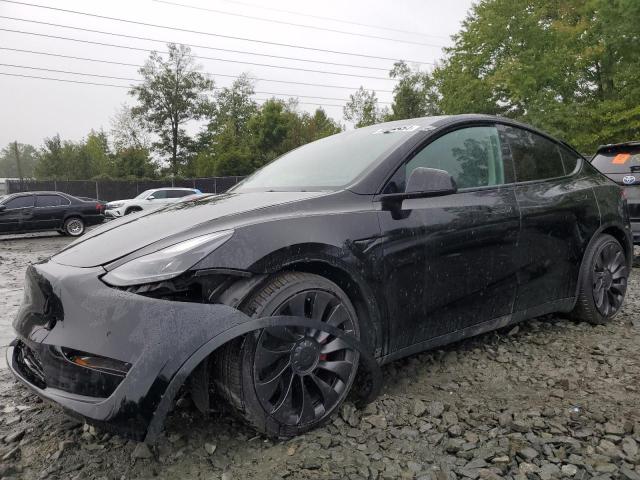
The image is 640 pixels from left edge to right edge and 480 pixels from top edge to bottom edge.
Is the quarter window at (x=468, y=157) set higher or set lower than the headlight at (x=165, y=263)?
higher

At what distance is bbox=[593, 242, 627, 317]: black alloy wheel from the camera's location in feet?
11.9

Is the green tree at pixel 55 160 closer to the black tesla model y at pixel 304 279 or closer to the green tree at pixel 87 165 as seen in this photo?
the green tree at pixel 87 165

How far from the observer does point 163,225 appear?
7.48 feet

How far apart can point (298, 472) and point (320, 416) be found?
0.29 meters

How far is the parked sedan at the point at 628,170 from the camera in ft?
20.9

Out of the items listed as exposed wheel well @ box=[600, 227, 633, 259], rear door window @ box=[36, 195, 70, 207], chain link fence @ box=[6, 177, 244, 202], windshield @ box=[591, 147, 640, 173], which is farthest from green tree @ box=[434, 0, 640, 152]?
chain link fence @ box=[6, 177, 244, 202]

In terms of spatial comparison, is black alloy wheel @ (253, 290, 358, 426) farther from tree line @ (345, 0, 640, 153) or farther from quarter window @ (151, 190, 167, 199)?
quarter window @ (151, 190, 167, 199)

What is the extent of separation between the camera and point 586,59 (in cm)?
1909

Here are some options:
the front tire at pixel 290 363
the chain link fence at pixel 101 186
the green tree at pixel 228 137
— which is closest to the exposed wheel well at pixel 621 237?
the front tire at pixel 290 363

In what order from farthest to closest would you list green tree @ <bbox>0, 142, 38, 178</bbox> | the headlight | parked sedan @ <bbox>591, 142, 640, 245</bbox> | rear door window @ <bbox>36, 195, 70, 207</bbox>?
green tree @ <bbox>0, 142, 38, 178</bbox>
rear door window @ <bbox>36, 195, 70, 207</bbox>
parked sedan @ <bbox>591, 142, 640, 245</bbox>
the headlight

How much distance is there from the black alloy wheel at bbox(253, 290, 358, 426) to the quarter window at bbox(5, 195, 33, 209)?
1443 cm

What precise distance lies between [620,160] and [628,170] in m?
0.18

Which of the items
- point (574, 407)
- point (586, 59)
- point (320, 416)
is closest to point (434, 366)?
point (574, 407)

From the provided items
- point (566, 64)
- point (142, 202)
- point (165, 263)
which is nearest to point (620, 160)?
point (165, 263)
